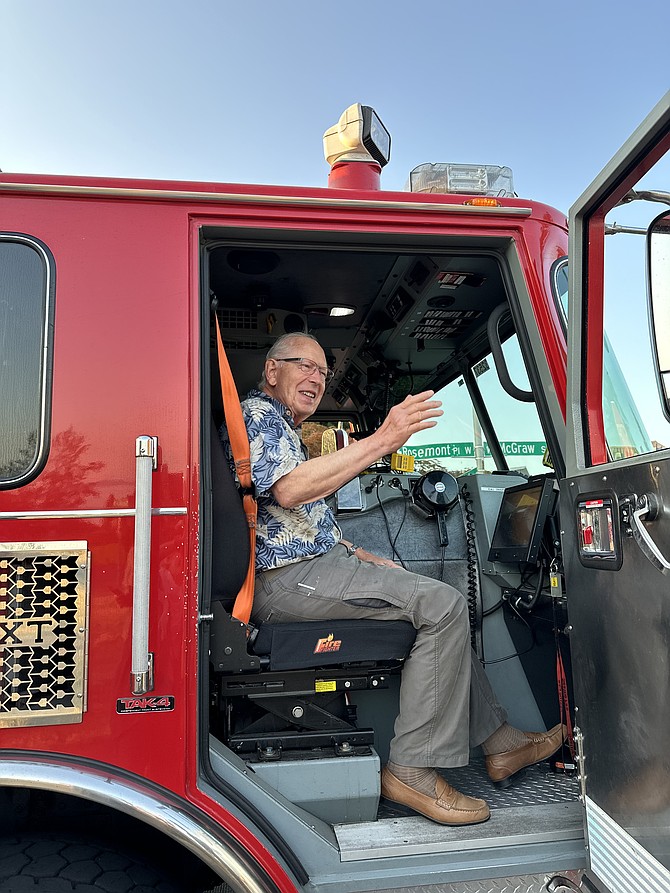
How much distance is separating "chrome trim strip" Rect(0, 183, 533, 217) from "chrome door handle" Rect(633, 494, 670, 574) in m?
1.08

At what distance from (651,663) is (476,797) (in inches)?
41.0

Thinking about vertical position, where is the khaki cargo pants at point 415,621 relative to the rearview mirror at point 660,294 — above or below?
below

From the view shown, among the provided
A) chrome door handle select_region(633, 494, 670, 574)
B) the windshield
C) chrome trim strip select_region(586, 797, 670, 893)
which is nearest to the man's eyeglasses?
the windshield

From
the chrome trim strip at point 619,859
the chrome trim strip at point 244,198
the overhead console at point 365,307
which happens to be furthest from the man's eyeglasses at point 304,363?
the chrome trim strip at point 619,859

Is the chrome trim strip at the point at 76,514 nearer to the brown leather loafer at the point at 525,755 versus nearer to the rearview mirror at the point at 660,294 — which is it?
the rearview mirror at the point at 660,294

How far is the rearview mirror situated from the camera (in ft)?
4.36

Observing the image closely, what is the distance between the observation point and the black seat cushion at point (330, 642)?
6.99 ft

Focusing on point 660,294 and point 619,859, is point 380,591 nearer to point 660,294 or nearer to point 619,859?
point 619,859

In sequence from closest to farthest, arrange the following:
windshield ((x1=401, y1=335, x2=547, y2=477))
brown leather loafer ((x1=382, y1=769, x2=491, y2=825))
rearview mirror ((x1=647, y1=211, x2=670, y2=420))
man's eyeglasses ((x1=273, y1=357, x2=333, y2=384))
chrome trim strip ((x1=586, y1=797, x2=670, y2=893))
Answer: rearview mirror ((x1=647, y1=211, x2=670, y2=420))
chrome trim strip ((x1=586, y1=797, x2=670, y2=893))
brown leather loafer ((x1=382, y1=769, x2=491, y2=825))
man's eyeglasses ((x1=273, y1=357, x2=333, y2=384))
windshield ((x1=401, y1=335, x2=547, y2=477))

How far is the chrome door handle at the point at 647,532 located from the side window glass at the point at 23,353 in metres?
1.44

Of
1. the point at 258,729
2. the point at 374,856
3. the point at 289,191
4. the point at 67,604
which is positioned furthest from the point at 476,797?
the point at 289,191

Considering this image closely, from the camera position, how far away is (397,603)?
7.32 feet

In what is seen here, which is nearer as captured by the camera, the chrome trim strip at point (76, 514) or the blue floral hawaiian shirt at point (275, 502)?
the chrome trim strip at point (76, 514)

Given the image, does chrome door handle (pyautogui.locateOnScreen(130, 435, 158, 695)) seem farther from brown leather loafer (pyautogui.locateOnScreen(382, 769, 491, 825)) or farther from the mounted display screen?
the mounted display screen
